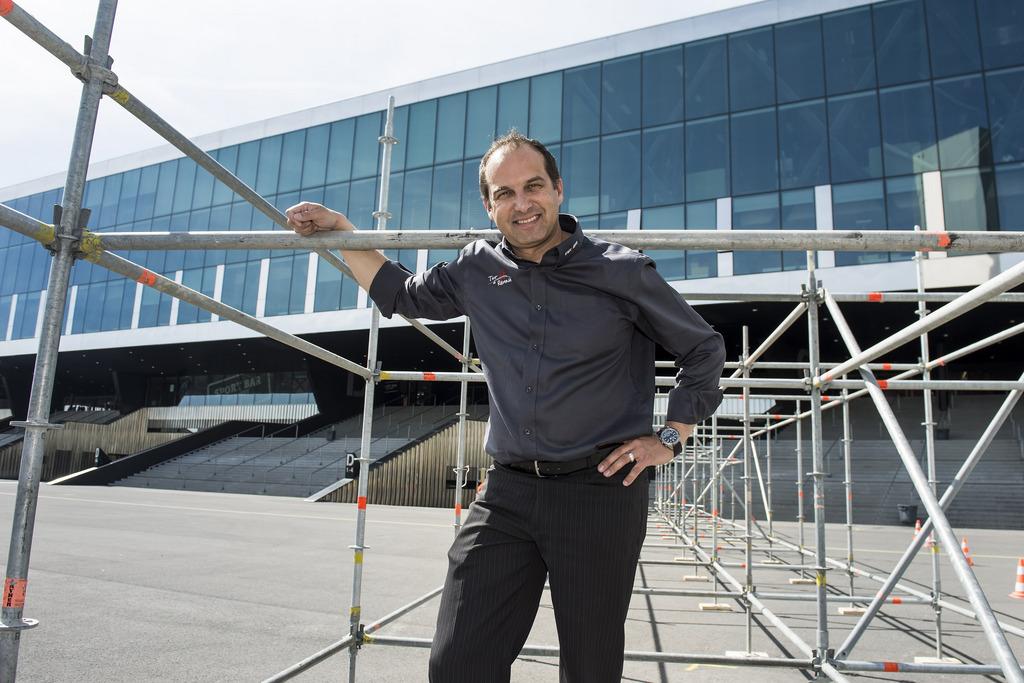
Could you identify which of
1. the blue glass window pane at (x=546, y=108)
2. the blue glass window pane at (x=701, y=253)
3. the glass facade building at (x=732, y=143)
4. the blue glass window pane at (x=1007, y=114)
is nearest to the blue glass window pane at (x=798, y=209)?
the glass facade building at (x=732, y=143)

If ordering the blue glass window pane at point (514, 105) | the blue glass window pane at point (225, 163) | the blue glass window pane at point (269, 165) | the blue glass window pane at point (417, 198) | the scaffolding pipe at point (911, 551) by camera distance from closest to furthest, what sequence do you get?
the scaffolding pipe at point (911, 551), the blue glass window pane at point (514, 105), the blue glass window pane at point (417, 198), the blue glass window pane at point (269, 165), the blue glass window pane at point (225, 163)

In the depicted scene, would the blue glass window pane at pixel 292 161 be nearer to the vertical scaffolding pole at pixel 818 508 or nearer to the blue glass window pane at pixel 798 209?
the blue glass window pane at pixel 798 209

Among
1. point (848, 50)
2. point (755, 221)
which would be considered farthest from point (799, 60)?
point (755, 221)

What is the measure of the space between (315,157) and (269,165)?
2.70 meters

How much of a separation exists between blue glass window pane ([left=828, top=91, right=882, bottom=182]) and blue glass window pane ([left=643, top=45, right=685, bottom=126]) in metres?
4.79

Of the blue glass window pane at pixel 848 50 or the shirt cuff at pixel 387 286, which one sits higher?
the blue glass window pane at pixel 848 50

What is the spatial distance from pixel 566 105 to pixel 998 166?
43.8 feet

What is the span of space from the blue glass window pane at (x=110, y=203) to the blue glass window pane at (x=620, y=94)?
24849 millimetres

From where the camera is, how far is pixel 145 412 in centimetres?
3962

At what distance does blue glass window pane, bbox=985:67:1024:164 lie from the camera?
19.2 meters

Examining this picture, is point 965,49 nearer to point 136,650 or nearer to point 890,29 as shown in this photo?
point 890,29

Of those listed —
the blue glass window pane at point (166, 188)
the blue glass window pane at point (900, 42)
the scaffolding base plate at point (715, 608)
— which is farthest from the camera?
the blue glass window pane at point (166, 188)

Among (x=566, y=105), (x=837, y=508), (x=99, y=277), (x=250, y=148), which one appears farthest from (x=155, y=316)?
(x=837, y=508)

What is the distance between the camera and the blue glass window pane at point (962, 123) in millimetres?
19578
